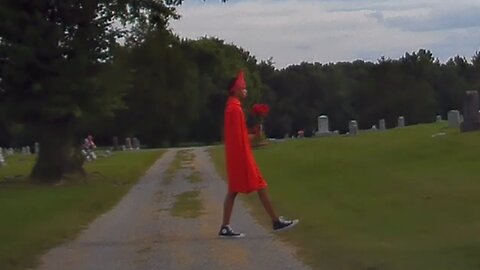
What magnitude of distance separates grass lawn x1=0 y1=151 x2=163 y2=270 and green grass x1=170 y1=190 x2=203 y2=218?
1.49 meters

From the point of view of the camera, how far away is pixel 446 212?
17047 mm

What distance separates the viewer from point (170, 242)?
1487 centimetres

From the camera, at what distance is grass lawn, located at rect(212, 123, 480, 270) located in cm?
1233

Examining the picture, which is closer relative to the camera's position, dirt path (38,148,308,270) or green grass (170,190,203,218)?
dirt path (38,148,308,270)

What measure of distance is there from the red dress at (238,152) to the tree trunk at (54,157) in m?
19.8

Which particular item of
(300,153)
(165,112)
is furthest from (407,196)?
(165,112)

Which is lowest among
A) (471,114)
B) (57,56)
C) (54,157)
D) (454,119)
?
(54,157)

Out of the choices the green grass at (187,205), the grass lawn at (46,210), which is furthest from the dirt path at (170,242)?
the grass lawn at (46,210)

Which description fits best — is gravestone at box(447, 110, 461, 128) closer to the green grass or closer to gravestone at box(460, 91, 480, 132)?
gravestone at box(460, 91, 480, 132)

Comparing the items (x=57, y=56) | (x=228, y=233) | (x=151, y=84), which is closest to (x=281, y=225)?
(x=228, y=233)

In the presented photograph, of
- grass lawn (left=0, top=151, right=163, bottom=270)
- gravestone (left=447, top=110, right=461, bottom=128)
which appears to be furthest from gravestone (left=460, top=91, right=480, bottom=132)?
grass lawn (left=0, top=151, right=163, bottom=270)

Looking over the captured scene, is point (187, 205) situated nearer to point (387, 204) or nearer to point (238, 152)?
point (387, 204)

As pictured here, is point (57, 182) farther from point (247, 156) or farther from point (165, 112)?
point (165, 112)

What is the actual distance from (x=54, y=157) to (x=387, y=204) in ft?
56.9
